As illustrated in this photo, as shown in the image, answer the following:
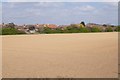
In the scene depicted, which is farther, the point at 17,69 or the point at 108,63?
the point at 108,63

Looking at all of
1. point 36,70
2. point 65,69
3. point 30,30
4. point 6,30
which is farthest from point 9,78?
point 30,30

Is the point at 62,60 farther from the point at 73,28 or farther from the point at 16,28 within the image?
the point at 73,28

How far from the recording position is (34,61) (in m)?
11.0

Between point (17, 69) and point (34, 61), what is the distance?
65.9 inches

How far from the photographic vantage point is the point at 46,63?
409 inches

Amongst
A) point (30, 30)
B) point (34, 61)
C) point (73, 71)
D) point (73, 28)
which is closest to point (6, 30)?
point (30, 30)

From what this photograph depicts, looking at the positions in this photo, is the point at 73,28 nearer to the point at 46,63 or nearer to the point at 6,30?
the point at 6,30

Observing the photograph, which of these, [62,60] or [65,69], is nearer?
[65,69]

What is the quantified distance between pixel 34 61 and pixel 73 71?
98.7 inches

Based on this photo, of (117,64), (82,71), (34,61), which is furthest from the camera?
(34,61)

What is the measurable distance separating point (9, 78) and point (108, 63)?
3.82 meters

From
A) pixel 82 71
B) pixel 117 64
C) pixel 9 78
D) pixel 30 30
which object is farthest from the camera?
pixel 30 30

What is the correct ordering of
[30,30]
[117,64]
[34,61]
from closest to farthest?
[117,64], [34,61], [30,30]

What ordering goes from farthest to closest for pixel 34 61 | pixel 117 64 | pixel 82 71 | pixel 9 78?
pixel 34 61, pixel 117 64, pixel 82 71, pixel 9 78
